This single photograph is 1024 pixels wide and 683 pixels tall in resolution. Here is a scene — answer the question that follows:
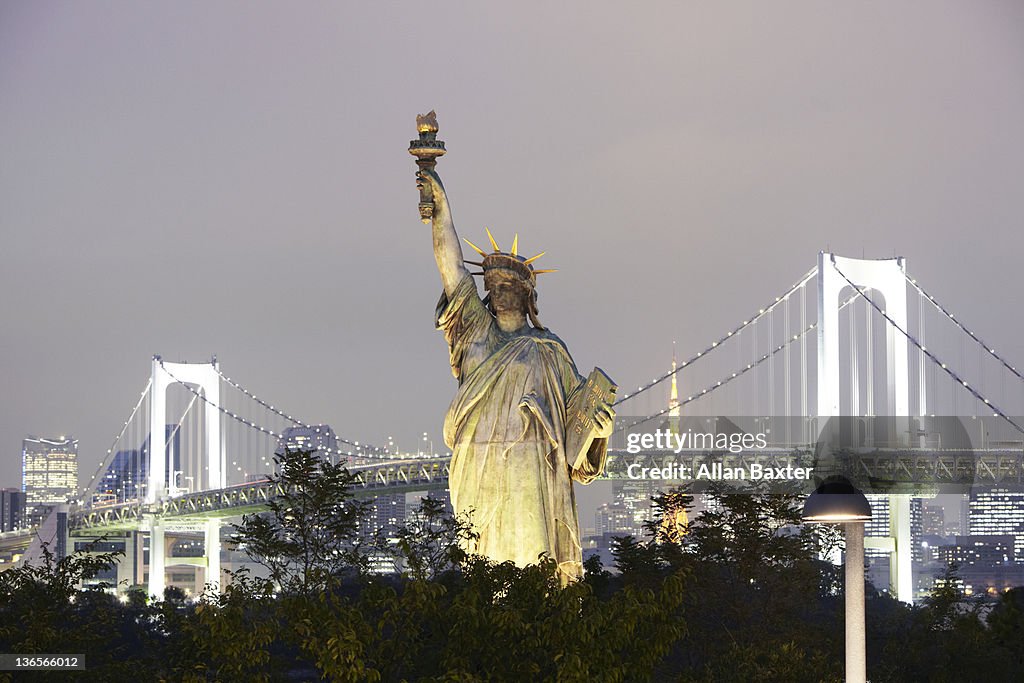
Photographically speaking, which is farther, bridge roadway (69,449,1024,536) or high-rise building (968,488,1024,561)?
high-rise building (968,488,1024,561)

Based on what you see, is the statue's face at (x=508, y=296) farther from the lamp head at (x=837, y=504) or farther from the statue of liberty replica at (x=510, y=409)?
the lamp head at (x=837, y=504)

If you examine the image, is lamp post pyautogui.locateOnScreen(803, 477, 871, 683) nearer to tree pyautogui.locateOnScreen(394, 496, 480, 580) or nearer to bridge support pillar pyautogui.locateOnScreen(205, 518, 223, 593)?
tree pyautogui.locateOnScreen(394, 496, 480, 580)

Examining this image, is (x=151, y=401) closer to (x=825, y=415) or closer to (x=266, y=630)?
(x=825, y=415)

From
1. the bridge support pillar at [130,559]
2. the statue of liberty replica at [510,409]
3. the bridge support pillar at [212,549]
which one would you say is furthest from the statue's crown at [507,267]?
the bridge support pillar at [130,559]

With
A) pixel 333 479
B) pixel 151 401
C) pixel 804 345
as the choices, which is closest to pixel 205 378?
pixel 151 401

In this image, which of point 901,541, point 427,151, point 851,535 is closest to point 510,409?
point 427,151

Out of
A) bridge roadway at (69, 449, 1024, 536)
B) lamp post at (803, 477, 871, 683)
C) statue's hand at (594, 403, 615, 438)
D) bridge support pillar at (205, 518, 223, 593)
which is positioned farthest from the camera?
bridge support pillar at (205, 518, 223, 593)

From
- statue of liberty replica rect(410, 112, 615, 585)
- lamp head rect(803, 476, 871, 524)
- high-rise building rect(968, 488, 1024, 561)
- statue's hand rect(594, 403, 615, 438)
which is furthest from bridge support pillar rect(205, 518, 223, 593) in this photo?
lamp head rect(803, 476, 871, 524)

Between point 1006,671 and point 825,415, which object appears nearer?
point 1006,671
